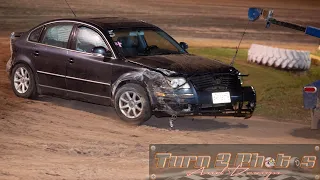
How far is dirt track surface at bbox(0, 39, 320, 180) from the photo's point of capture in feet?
29.8

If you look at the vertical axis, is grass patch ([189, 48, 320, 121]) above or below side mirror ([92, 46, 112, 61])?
below

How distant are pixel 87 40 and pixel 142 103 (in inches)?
67.8

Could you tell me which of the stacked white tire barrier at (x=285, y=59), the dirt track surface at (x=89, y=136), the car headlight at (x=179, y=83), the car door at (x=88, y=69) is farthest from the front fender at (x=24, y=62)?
the stacked white tire barrier at (x=285, y=59)

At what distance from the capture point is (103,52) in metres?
12.4

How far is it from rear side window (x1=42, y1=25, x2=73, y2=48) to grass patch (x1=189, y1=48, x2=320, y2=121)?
11.5 ft

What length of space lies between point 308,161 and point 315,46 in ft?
48.7

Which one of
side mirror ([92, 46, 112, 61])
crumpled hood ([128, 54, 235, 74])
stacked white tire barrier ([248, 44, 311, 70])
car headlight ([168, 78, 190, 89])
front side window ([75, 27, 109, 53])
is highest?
front side window ([75, 27, 109, 53])

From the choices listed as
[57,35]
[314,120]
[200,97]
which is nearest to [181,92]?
[200,97]

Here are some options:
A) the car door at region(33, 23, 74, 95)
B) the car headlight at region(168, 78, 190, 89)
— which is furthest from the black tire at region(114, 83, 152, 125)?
the car door at region(33, 23, 74, 95)

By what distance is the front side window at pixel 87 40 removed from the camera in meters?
12.7

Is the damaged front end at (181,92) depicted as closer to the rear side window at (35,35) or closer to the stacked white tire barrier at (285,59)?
the rear side window at (35,35)

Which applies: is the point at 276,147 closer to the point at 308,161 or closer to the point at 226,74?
the point at 308,161

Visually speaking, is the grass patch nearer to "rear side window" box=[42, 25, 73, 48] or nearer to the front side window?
the front side window

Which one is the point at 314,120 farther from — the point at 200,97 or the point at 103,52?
the point at 103,52
